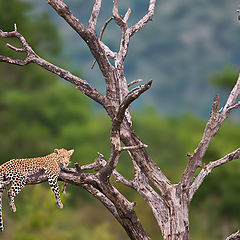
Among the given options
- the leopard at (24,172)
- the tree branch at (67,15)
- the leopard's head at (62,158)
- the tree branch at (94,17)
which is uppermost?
the tree branch at (94,17)

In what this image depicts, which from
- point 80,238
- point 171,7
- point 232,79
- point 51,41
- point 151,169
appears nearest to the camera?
point 151,169

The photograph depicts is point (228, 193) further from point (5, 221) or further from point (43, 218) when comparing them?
point (43, 218)

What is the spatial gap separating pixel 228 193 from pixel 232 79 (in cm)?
739

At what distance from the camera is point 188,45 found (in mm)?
145250

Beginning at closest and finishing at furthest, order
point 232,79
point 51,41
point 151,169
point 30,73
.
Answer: point 151,169, point 232,79, point 30,73, point 51,41

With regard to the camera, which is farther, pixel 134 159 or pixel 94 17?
pixel 134 159

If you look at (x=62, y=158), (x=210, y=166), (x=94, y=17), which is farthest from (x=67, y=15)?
(x=210, y=166)

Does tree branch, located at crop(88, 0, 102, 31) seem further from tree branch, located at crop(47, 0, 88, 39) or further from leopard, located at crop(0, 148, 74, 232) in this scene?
leopard, located at crop(0, 148, 74, 232)

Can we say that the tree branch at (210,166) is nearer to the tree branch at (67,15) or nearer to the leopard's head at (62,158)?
the leopard's head at (62,158)

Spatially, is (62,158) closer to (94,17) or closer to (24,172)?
(24,172)

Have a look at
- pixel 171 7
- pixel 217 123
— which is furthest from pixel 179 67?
pixel 217 123

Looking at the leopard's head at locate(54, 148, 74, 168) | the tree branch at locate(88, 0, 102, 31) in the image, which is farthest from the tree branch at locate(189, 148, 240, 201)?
the tree branch at locate(88, 0, 102, 31)

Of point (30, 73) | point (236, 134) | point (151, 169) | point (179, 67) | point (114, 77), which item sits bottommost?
point (151, 169)

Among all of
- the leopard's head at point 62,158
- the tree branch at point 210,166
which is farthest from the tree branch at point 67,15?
the tree branch at point 210,166
